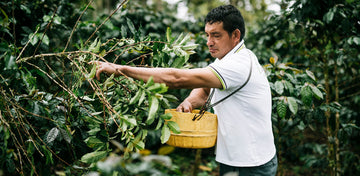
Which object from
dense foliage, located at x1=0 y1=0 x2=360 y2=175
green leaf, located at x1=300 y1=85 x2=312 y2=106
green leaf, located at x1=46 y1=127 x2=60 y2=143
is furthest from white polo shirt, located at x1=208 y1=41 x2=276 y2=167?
green leaf, located at x1=46 y1=127 x2=60 y2=143

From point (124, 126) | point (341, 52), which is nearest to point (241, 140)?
point (124, 126)

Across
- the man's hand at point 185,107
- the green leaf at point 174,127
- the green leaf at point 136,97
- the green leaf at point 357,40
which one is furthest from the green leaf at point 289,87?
the green leaf at point 136,97

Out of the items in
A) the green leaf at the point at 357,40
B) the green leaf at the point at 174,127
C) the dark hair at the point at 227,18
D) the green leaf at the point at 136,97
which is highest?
the dark hair at the point at 227,18

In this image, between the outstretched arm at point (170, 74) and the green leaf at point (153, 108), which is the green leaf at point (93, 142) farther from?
the green leaf at point (153, 108)

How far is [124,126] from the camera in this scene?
1352 mm

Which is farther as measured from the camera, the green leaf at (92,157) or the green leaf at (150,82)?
the green leaf at (92,157)

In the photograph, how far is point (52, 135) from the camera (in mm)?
1647

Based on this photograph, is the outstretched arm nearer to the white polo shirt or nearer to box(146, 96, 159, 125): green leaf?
the white polo shirt

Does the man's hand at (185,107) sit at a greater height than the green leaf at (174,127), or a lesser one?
lesser

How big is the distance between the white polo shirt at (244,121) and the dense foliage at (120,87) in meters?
0.33

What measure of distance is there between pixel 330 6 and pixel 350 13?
203 millimetres

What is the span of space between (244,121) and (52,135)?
3.75ft

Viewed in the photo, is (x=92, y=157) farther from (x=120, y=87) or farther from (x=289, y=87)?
(x=289, y=87)

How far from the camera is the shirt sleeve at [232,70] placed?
1580 mm
